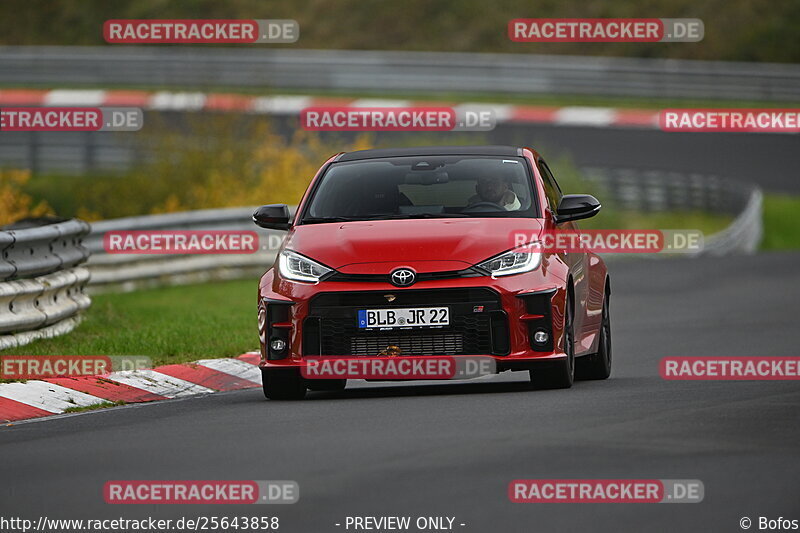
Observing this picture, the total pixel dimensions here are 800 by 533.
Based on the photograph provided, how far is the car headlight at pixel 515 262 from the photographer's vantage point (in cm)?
1116

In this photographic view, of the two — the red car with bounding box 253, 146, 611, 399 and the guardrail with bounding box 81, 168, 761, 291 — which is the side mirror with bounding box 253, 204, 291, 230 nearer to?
the red car with bounding box 253, 146, 611, 399

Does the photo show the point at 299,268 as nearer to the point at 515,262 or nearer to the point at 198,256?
the point at 515,262

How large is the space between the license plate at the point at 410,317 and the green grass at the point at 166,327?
9.60ft

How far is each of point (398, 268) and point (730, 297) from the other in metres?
11.1

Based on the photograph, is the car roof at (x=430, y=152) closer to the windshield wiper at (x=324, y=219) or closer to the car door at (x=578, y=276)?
the car door at (x=578, y=276)

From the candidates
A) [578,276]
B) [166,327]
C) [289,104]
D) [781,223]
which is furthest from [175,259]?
[289,104]

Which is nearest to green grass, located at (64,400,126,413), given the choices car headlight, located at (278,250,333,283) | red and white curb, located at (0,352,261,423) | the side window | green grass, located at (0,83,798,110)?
red and white curb, located at (0,352,261,423)

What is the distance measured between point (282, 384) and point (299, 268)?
0.76 m

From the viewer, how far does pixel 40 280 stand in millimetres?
14508

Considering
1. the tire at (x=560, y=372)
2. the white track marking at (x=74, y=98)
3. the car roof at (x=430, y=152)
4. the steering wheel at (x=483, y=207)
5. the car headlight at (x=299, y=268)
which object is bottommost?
the white track marking at (x=74, y=98)

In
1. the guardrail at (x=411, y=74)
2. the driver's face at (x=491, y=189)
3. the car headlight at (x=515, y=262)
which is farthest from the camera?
the guardrail at (x=411, y=74)

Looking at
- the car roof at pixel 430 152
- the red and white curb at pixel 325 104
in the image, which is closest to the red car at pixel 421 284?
the car roof at pixel 430 152

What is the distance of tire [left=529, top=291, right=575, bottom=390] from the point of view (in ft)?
37.4

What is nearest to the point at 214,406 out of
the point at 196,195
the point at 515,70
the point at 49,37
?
the point at 196,195
